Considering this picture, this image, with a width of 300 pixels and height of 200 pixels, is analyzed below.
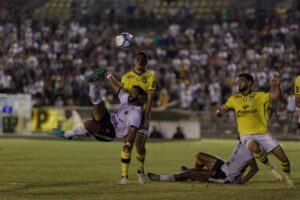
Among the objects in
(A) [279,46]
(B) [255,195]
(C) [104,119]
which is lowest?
(B) [255,195]

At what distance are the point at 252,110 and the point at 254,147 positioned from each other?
26.7 inches

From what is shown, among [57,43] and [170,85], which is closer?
[170,85]

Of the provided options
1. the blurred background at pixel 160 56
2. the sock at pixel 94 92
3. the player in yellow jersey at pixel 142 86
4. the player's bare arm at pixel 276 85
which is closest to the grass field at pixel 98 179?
the player in yellow jersey at pixel 142 86

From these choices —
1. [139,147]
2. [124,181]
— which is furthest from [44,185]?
[139,147]

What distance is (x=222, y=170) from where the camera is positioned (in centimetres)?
1669

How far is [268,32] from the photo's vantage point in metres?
43.9

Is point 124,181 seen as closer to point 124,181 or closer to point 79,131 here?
point 124,181

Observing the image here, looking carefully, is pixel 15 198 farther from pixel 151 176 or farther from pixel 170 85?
pixel 170 85

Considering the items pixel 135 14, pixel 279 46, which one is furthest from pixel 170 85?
pixel 135 14

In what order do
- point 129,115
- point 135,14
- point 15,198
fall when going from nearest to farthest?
point 15,198 → point 129,115 → point 135,14

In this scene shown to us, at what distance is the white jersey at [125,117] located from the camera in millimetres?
16609

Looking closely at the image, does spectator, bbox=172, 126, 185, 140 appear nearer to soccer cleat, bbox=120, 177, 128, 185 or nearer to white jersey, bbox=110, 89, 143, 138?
white jersey, bbox=110, 89, 143, 138

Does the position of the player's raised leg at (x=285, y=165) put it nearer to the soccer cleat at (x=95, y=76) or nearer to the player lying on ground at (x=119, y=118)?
the player lying on ground at (x=119, y=118)

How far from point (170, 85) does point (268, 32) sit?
588 cm
